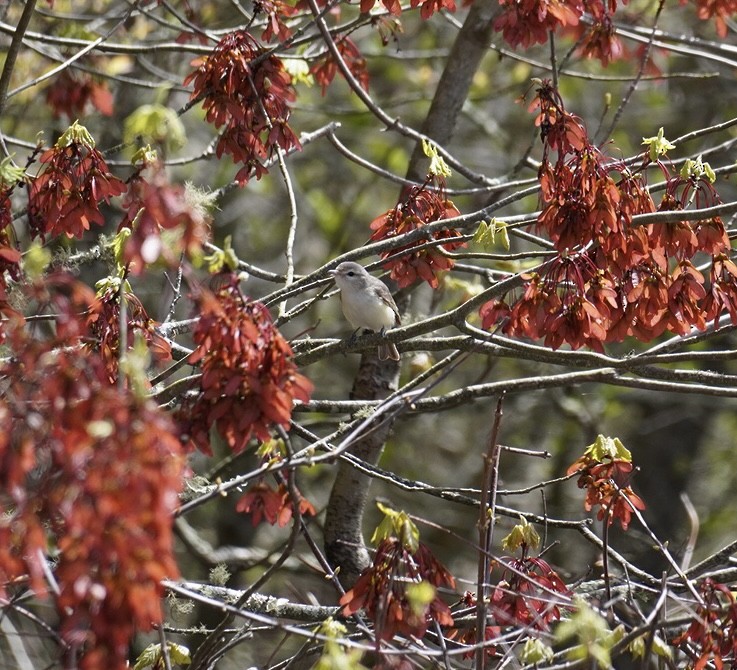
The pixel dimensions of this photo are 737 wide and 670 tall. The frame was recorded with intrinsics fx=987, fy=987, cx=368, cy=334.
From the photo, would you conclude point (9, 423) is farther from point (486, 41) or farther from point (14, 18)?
point (14, 18)

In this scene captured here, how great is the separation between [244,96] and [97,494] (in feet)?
8.99

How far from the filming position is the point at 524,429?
36.3 feet

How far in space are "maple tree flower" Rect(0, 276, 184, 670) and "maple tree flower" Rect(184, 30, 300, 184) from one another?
80.7 inches

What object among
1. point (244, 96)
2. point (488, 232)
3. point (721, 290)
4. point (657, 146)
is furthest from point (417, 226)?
point (721, 290)

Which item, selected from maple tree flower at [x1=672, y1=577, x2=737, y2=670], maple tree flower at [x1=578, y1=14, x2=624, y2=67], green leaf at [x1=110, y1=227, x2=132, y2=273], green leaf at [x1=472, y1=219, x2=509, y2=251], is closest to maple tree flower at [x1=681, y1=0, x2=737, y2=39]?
maple tree flower at [x1=578, y1=14, x2=624, y2=67]

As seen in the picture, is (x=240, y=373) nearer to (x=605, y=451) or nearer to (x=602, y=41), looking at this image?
(x=605, y=451)

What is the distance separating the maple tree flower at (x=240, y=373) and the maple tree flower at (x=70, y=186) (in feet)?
4.92

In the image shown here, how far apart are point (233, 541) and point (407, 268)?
6631 millimetres

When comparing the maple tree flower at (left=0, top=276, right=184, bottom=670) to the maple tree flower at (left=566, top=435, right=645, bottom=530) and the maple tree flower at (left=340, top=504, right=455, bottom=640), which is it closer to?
the maple tree flower at (left=340, top=504, right=455, bottom=640)

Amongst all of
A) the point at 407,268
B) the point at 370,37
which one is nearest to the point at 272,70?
the point at 407,268

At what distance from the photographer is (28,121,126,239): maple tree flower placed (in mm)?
4305

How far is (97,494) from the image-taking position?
2248 mm

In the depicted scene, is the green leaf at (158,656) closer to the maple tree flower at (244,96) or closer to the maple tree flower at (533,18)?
the maple tree flower at (244,96)

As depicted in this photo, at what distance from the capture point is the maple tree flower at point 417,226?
4.67 metres
